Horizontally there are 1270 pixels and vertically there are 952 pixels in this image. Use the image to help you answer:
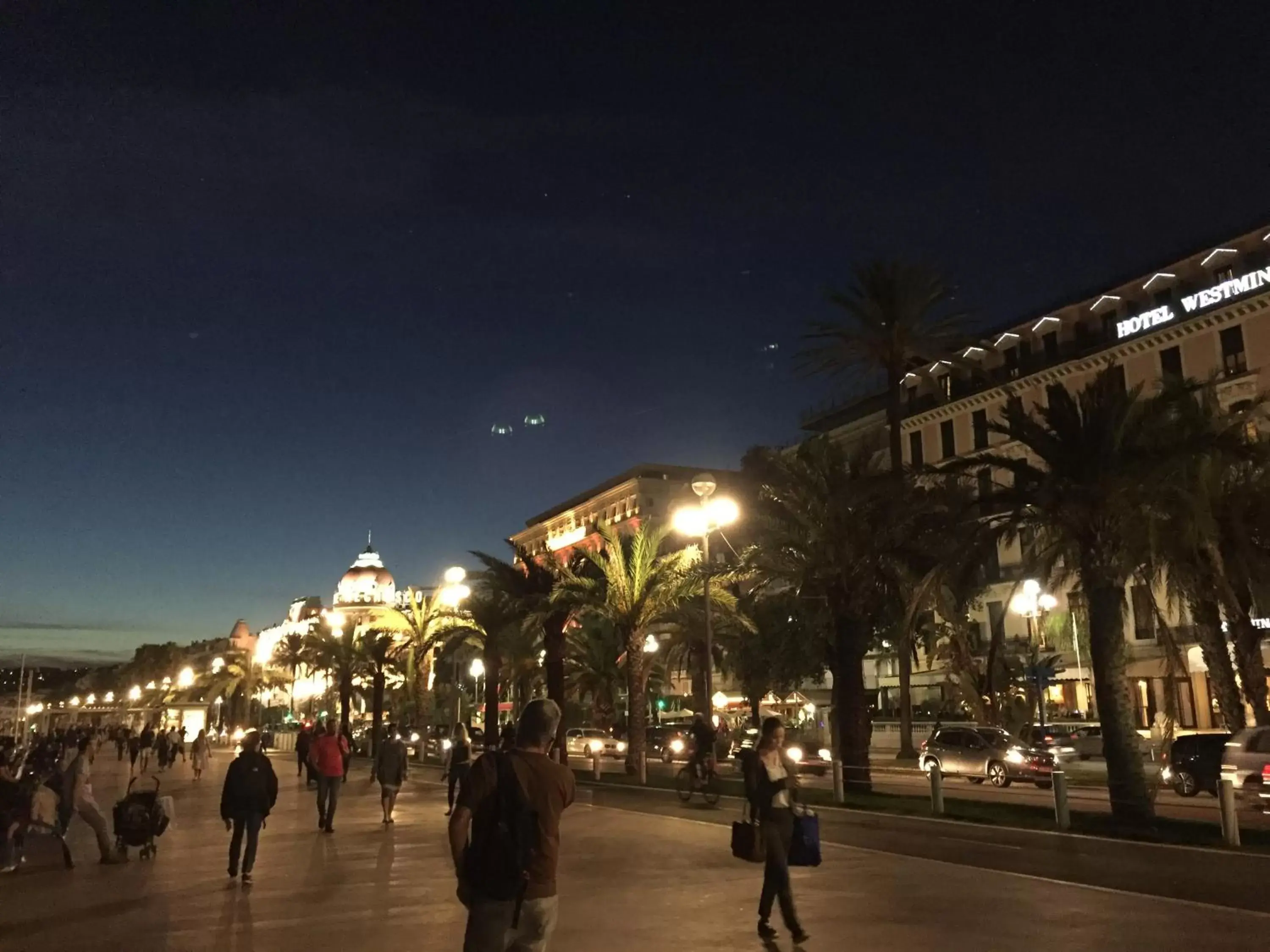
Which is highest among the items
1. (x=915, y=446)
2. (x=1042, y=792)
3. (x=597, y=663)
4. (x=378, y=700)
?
(x=915, y=446)

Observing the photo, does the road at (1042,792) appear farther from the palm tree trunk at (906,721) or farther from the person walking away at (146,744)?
the person walking away at (146,744)

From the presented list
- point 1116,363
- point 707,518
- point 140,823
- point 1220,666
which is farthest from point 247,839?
point 1116,363

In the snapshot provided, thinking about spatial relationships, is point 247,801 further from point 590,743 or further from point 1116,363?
A: point 590,743

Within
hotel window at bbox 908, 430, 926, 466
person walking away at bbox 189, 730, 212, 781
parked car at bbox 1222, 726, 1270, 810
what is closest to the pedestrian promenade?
parked car at bbox 1222, 726, 1270, 810

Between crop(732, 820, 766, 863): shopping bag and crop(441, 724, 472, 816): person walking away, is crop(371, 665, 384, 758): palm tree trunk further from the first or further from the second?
crop(732, 820, 766, 863): shopping bag

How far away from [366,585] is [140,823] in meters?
100

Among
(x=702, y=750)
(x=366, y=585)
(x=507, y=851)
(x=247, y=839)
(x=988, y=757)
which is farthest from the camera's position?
(x=366, y=585)

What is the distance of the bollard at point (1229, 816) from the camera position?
1285 centimetres

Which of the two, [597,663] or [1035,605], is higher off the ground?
[1035,605]

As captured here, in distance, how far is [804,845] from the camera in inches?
320

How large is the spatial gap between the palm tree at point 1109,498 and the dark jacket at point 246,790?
11.7m

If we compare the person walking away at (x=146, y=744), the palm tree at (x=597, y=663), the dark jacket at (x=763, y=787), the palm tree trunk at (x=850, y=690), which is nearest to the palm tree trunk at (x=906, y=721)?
the palm tree at (x=597, y=663)

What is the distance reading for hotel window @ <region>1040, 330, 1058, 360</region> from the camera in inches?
2026

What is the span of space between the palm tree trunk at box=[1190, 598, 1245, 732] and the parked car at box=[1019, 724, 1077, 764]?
6472 mm
